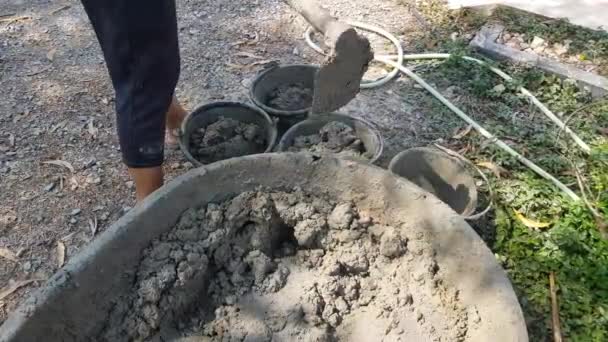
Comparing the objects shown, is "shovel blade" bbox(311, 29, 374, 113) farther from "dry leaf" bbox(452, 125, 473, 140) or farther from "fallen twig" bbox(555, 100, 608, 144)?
"fallen twig" bbox(555, 100, 608, 144)

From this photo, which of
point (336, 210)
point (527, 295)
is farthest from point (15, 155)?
point (527, 295)

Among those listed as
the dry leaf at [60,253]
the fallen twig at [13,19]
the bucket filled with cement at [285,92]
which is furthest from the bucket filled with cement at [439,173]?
the fallen twig at [13,19]

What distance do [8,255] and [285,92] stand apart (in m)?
1.52

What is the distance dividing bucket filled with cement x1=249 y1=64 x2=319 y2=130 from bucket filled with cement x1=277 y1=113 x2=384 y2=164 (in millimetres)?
128

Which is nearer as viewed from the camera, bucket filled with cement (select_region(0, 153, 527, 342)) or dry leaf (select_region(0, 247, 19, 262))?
bucket filled with cement (select_region(0, 153, 527, 342))

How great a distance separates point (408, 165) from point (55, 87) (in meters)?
2.11

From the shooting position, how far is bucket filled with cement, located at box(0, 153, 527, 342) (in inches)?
67.6

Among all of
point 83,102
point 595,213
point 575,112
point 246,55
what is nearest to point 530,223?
point 595,213

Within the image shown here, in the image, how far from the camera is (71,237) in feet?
8.21

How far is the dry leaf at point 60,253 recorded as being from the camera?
2.40 m

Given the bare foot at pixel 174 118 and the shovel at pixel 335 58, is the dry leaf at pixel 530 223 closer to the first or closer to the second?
the shovel at pixel 335 58

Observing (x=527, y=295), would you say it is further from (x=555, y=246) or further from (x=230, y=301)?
(x=230, y=301)

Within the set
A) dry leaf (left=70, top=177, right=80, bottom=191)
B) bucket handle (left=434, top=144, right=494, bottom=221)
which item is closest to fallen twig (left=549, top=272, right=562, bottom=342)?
bucket handle (left=434, top=144, right=494, bottom=221)

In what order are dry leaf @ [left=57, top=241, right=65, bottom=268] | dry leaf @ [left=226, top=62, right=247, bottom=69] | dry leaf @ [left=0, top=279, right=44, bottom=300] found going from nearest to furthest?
dry leaf @ [left=0, top=279, right=44, bottom=300]
dry leaf @ [left=57, top=241, right=65, bottom=268]
dry leaf @ [left=226, top=62, right=247, bottom=69]
